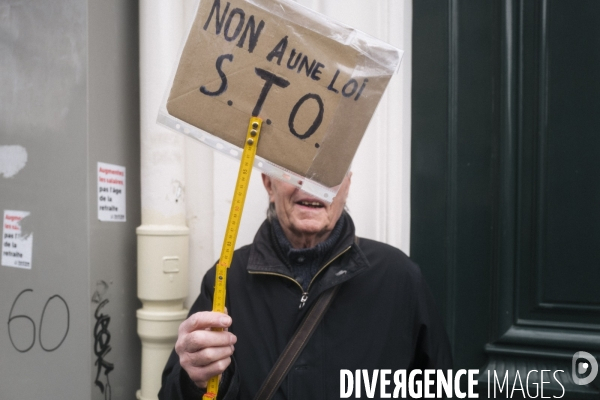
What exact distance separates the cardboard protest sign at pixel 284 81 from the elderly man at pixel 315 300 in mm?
511

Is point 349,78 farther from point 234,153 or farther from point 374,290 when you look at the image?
point 374,290

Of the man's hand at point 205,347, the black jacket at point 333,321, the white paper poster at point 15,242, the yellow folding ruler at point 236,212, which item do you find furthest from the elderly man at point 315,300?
the white paper poster at point 15,242

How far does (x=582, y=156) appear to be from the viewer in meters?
1.96

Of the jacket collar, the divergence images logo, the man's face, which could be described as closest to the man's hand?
the jacket collar

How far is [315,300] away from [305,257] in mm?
159

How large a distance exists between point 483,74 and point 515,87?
15 centimetres

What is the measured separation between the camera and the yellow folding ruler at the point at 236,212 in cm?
112

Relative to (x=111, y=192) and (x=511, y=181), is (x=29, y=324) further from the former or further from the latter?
(x=511, y=181)

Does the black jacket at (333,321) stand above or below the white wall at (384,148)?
below

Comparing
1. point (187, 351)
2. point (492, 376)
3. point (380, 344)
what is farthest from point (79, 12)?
point (492, 376)

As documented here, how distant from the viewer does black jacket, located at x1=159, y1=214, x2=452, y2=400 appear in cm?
156

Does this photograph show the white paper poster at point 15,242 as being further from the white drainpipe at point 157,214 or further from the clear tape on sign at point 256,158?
the clear tape on sign at point 256,158

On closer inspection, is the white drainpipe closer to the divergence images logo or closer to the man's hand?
the man's hand

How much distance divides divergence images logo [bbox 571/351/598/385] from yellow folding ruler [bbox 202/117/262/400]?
1.60m
